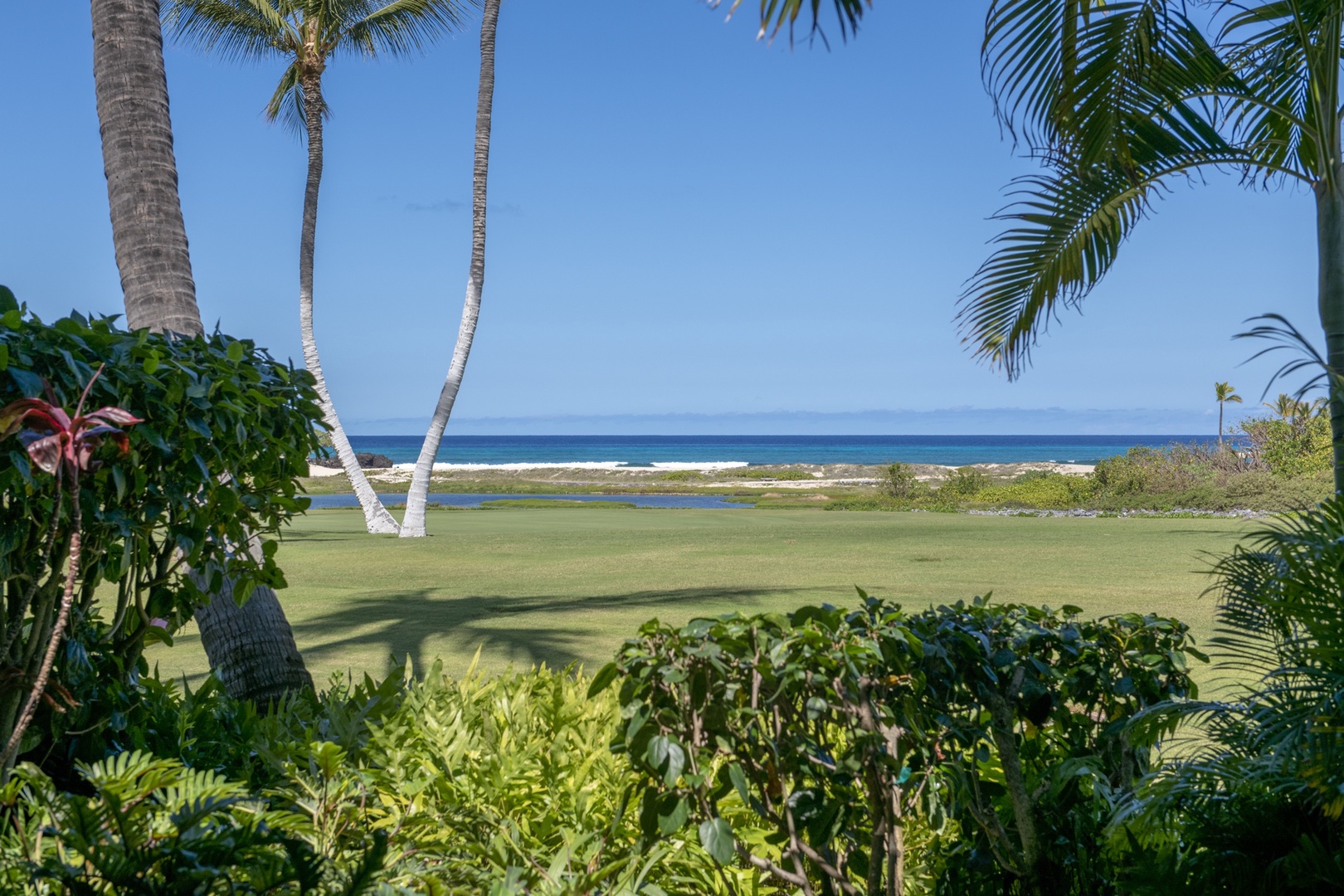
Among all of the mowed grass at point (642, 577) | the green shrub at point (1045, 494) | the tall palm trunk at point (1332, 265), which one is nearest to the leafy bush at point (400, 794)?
the mowed grass at point (642, 577)

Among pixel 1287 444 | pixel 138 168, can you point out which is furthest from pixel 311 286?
pixel 1287 444

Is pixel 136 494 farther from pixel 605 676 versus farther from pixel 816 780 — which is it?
pixel 816 780

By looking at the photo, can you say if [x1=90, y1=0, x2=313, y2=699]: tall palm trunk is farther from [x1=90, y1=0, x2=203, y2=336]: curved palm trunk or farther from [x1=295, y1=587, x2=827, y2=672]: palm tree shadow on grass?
[x1=295, y1=587, x2=827, y2=672]: palm tree shadow on grass

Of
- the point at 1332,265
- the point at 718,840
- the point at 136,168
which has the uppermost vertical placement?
the point at 136,168

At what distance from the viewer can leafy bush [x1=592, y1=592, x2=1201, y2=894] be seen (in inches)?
89.6

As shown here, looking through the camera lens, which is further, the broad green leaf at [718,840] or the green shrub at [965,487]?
the green shrub at [965,487]

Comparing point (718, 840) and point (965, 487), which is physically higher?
point (718, 840)

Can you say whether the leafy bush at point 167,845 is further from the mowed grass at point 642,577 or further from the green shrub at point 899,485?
the green shrub at point 899,485

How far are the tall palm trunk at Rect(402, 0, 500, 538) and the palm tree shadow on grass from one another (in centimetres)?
777

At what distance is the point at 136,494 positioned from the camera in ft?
8.86

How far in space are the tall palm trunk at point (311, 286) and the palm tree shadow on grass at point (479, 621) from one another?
359 inches

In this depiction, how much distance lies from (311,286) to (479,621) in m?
14.7

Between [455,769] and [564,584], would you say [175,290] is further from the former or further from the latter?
[564,584]

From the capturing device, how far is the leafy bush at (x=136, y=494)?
8.25ft
